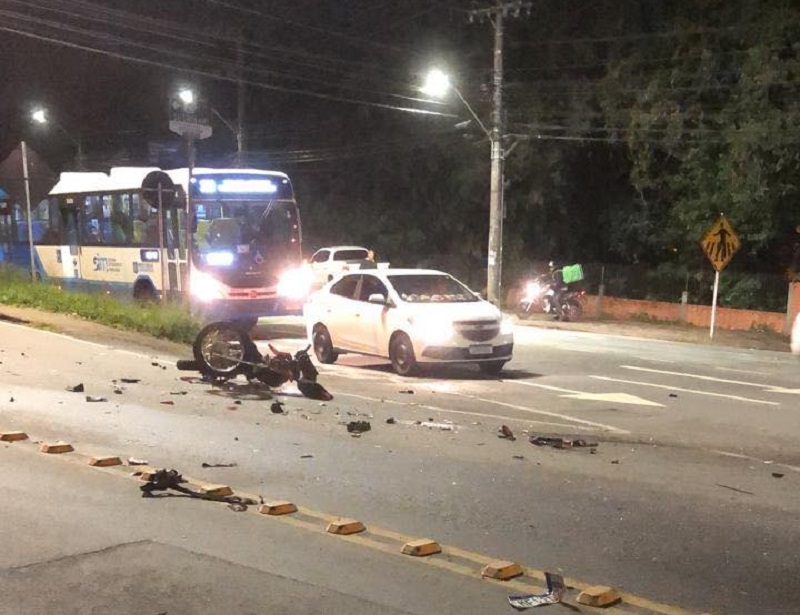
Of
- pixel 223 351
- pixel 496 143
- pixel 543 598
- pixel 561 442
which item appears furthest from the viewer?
pixel 496 143

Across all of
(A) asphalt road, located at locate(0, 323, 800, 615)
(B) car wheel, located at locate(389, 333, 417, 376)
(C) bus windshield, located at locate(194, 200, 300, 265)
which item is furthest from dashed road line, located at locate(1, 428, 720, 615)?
(C) bus windshield, located at locate(194, 200, 300, 265)

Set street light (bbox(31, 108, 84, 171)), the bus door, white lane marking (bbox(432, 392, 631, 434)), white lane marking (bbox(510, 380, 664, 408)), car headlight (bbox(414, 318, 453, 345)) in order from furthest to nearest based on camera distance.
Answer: street light (bbox(31, 108, 84, 171))
the bus door
car headlight (bbox(414, 318, 453, 345))
white lane marking (bbox(510, 380, 664, 408))
white lane marking (bbox(432, 392, 631, 434))

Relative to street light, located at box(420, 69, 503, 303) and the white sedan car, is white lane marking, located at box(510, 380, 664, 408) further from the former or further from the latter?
street light, located at box(420, 69, 503, 303)

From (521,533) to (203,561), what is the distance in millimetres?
2167

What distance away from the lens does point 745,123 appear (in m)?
26.3

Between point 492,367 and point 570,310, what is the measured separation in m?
13.6

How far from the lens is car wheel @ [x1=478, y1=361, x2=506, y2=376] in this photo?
1430cm

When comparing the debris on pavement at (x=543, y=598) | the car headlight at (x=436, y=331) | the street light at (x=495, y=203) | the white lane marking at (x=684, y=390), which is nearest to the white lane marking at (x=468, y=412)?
the car headlight at (x=436, y=331)

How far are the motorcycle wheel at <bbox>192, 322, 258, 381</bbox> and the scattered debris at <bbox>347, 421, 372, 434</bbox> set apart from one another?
2.62 metres

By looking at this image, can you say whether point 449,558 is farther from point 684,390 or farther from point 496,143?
point 496,143

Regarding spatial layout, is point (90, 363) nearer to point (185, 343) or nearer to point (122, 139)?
point (185, 343)

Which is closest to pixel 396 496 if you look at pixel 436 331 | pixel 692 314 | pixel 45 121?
pixel 436 331

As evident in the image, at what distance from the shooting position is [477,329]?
45.2 feet

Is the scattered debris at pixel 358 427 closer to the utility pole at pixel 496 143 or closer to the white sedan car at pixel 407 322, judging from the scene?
the white sedan car at pixel 407 322
